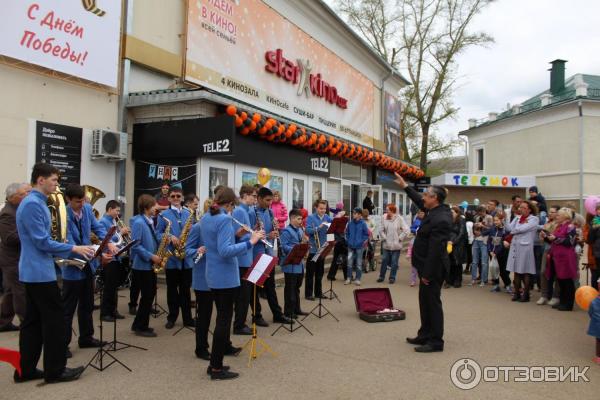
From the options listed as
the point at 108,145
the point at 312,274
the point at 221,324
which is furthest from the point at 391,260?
the point at 221,324

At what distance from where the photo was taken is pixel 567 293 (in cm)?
835

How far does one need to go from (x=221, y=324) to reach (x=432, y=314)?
273 centimetres

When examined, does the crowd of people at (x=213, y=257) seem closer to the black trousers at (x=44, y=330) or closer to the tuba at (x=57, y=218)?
the black trousers at (x=44, y=330)

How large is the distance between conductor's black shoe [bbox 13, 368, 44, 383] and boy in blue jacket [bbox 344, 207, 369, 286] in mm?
7392

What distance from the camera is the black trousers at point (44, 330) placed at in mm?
4316

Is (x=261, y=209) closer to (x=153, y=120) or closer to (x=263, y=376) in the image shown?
(x=263, y=376)

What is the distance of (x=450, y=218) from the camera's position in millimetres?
5840

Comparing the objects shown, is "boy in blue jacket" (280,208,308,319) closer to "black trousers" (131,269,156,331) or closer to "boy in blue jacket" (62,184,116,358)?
"black trousers" (131,269,156,331)

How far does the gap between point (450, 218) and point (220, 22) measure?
9061 millimetres

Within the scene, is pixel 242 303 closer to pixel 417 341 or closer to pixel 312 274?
pixel 417 341

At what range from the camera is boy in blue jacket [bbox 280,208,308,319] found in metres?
7.07

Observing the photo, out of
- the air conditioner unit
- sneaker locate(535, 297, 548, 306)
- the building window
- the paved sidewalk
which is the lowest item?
the paved sidewalk

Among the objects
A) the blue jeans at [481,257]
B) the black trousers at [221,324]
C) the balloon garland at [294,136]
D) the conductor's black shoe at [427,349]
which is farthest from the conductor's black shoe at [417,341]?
the blue jeans at [481,257]

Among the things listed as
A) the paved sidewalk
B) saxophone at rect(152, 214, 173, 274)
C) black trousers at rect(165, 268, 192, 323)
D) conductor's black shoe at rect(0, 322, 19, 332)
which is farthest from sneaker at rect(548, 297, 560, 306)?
conductor's black shoe at rect(0, 322, 19, 332)
